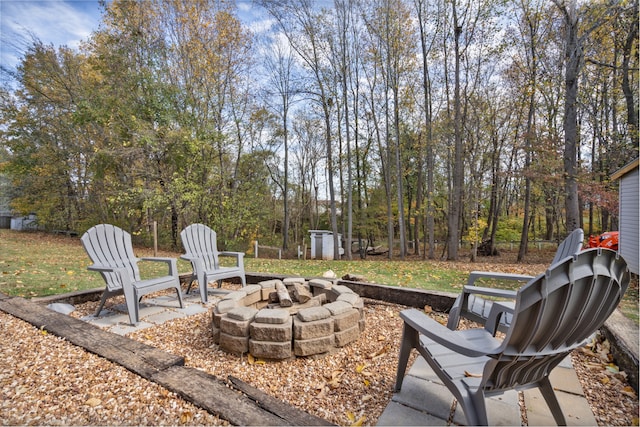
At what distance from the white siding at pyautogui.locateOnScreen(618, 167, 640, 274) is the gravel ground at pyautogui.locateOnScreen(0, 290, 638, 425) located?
5.29 m

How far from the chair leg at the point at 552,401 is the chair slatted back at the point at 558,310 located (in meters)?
0.22

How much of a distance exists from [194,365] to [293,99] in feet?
35.1

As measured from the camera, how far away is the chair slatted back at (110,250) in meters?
2.84

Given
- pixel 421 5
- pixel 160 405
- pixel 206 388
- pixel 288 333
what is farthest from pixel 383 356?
pixel 421 5

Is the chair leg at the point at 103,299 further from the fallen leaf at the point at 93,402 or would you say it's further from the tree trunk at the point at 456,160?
the tree trunk at the point at 456,160

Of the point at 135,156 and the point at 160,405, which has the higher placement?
the point at 135,156

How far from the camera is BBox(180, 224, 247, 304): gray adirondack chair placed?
329 centimetres

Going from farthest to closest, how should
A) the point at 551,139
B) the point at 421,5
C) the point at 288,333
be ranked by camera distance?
the point at 421,5
the point at 551,139
the point at 288,333

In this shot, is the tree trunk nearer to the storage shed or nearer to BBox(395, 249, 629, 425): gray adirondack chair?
the storage shed

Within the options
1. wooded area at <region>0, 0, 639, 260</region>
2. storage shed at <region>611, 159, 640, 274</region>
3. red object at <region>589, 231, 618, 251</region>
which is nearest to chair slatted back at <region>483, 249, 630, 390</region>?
storage shed at <region>611, 159, 640, 274</region>

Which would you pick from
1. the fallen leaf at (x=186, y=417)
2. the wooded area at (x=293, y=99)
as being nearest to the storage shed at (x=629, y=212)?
the wooded area at (x=293, y=99)

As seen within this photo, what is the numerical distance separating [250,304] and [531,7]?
31.6 ft

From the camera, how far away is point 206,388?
52.9 inches

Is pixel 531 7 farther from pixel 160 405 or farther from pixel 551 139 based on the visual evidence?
pixel 160 405
